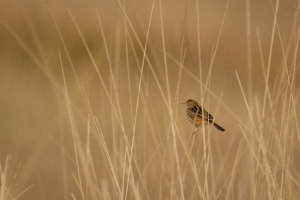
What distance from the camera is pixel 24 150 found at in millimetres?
4184

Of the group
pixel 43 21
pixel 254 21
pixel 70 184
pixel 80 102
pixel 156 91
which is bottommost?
pixel 70 184

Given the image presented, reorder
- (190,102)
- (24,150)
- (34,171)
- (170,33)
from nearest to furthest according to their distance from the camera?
(190,102) < (34,171) < (24,150) < (170,33)

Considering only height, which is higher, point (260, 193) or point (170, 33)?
point (170, 33)

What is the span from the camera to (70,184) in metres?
3.81

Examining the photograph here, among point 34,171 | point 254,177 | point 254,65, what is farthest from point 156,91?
point 254,177

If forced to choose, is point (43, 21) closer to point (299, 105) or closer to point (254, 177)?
point (299, 105)

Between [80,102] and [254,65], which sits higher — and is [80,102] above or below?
below

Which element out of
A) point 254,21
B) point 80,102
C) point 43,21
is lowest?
point 80,102

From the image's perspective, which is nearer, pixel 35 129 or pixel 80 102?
pixel 35 129

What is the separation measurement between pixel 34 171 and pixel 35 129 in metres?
1.12

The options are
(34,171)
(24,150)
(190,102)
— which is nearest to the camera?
(190,102)

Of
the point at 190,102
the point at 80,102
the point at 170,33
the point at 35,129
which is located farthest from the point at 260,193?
the point at 170,33

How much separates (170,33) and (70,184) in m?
3.73

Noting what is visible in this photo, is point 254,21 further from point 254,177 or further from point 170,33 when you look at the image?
point 254,177
